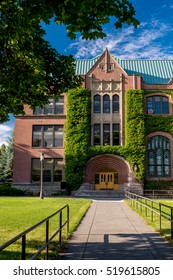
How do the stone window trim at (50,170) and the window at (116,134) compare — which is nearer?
the window at (116,134)

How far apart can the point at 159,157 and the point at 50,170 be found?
13.6 metres

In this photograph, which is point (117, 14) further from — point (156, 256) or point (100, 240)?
point (100, 240)

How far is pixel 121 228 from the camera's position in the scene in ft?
36.9

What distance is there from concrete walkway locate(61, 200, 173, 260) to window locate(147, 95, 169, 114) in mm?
27986

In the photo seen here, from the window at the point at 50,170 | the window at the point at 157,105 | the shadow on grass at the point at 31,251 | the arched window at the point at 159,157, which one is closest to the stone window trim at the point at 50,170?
the window at the point at 50,170

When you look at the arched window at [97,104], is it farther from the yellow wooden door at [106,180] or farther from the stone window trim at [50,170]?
the yellow wooden door at [106,180]

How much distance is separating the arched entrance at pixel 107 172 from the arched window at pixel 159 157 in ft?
10.7

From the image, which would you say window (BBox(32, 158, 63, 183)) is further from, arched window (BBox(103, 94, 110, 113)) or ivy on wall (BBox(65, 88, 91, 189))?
arched window (BBox(103, 94, 110, 113))

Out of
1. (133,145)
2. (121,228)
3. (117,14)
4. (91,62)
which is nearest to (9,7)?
(117,14)

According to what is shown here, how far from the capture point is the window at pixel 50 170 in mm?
38281

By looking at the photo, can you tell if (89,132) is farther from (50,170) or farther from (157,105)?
(157,105)

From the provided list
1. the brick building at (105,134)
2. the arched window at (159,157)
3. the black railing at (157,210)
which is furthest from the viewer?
the brick building at (105,134)

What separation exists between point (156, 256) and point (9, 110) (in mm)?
6845

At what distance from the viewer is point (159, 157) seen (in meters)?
37.9
